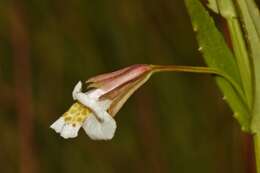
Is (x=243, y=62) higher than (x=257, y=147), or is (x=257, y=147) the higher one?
(x=243, y=62)

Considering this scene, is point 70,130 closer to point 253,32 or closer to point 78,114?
point 78,114

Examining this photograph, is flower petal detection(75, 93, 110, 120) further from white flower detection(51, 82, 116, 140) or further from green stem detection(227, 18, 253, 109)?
green stem detection(227, 18, 253, 109)

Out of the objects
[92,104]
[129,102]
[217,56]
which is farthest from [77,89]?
[129,102]

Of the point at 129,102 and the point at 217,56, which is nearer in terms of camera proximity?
the point at 217,56

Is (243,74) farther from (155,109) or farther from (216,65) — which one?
(155,109)

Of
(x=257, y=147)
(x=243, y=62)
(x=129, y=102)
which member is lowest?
(x=129, y=102)

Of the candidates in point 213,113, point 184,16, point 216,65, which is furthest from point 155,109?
point 216,65

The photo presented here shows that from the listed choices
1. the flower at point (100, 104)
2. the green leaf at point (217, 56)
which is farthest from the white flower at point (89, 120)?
the green leaf at point (217, 56)
